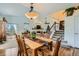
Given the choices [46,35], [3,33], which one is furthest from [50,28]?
[3,33]

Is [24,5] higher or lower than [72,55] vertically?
higher

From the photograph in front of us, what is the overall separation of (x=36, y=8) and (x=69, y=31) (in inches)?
27.2

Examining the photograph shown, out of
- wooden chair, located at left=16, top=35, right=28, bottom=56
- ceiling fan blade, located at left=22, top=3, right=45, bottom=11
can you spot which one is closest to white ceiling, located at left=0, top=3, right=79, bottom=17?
ceiling fan blade, located at left=22, top=3, right=45, bottom=11

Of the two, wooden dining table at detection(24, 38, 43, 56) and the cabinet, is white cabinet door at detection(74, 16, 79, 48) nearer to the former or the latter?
the cabinet

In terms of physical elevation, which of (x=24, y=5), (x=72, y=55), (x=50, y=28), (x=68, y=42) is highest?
(x=24, y=5)

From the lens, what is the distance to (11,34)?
8.80 ft

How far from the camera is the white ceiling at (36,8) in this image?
2.69 m

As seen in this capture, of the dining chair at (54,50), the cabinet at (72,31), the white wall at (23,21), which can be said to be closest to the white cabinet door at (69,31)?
the cabinet at (72,31)

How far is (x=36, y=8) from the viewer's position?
2.73m

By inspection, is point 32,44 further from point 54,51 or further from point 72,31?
point 72,31

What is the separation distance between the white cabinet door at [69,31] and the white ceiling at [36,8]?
0.23 meters

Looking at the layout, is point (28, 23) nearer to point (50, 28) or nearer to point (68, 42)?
point (50, 28)

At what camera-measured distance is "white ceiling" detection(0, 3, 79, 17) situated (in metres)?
2.69

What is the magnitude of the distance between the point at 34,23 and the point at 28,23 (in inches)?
4.0
